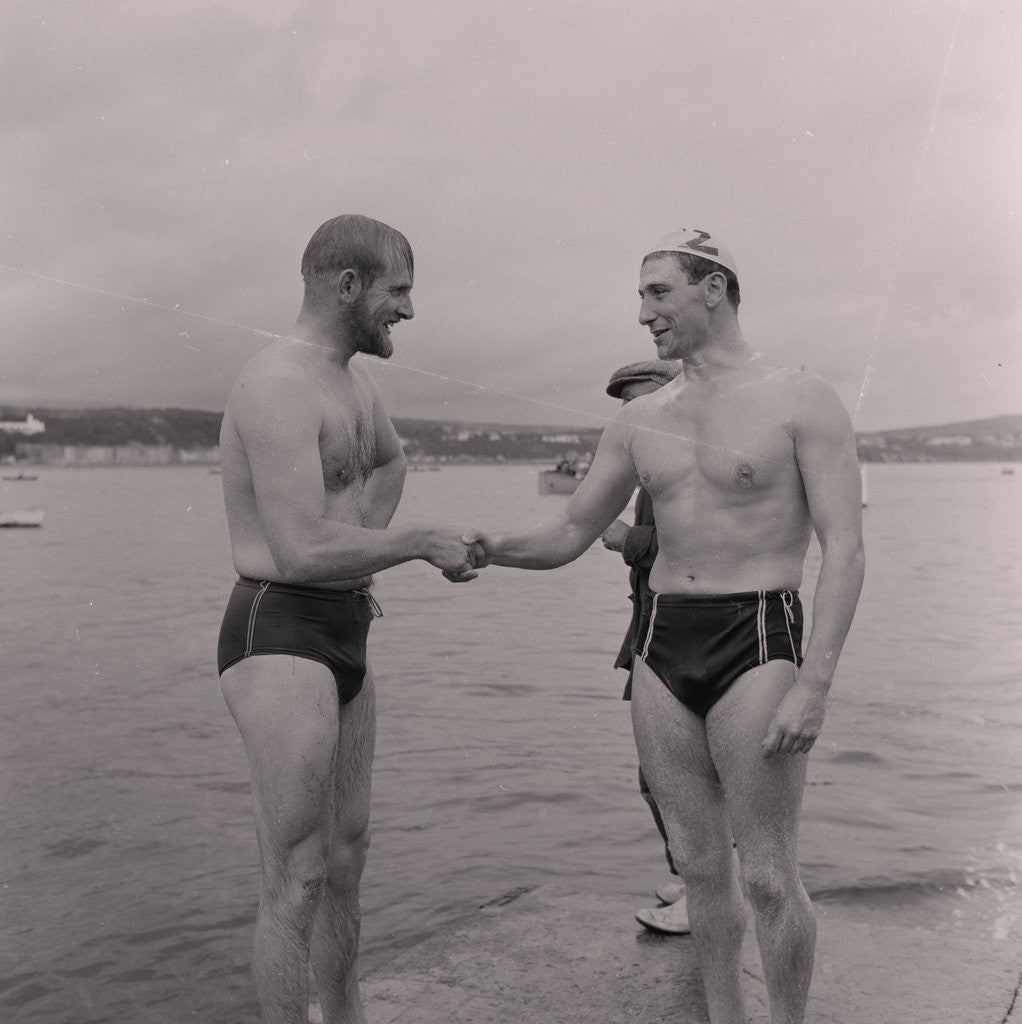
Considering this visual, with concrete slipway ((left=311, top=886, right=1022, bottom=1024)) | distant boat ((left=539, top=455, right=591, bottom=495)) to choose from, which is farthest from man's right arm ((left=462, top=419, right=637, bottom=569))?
distant boat ((left=539, top=455, right=591, bottom=495))

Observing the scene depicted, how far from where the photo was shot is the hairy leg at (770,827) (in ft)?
12.1

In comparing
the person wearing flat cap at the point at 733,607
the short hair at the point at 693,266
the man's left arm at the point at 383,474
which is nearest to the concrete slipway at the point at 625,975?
the person wearing flat cap at the point at 733,607

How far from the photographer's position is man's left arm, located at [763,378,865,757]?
3.67 m

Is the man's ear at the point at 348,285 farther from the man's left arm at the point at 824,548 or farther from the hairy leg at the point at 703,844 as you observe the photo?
the hairy leg at the point at 703,844

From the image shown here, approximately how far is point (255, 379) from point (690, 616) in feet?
5.04

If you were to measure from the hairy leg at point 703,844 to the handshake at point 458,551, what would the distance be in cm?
81

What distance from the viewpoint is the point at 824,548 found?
3.73m

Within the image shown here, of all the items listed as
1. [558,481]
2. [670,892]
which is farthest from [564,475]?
[670,892]

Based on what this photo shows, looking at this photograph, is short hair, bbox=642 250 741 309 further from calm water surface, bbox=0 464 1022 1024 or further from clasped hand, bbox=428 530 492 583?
calm water surface, bbox=0 464 1022 1024

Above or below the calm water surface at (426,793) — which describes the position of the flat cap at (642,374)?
above

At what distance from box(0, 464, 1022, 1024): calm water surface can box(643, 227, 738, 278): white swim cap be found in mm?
3408

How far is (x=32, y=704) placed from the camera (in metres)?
15.0

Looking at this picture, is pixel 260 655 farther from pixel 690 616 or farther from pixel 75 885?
pixel 75 885

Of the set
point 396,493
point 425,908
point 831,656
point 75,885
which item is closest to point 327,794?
point 396,493
